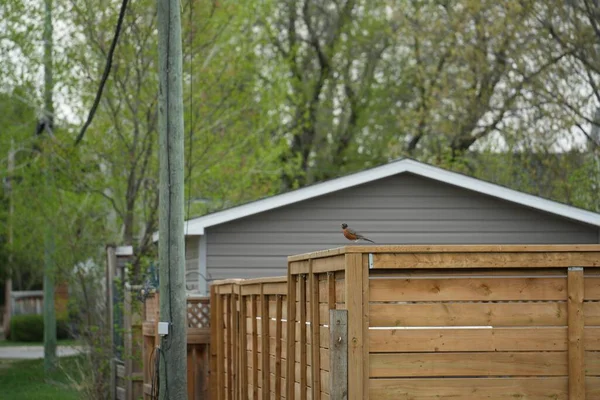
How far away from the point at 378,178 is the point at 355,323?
12.0 meters

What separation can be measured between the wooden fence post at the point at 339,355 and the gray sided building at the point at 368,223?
12.1 m

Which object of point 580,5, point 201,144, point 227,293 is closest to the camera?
point 227,293

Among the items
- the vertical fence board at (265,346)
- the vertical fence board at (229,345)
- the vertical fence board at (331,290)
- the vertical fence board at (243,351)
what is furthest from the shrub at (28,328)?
the vertical fence board at (331,290)

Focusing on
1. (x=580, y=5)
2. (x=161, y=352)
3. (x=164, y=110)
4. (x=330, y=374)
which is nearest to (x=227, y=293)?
(x=161, y=352)

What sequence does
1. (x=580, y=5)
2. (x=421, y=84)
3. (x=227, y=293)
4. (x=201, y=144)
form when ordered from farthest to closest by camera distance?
(x=421, y=84) → (x=580, y=5) → (x=201, y=144) → (x=227, y=293)

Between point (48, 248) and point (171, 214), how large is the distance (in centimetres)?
1353

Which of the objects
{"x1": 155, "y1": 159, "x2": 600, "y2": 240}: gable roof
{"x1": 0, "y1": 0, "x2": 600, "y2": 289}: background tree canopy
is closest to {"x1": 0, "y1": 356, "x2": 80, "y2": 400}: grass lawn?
{"x1": 0, "y1": 0, "x2": 600, "y2": 289}: background tree canopy

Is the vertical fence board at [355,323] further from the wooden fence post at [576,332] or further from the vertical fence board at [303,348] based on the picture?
the vertical fence board at [303,348]

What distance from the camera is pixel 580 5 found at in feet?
82.2

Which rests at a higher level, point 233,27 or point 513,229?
point 233,27

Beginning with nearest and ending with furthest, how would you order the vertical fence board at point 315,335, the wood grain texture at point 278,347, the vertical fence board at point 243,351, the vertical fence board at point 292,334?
the vertical fence board at point 315,335, the vertical fence board at point 292,334, the wood grain texture at point 278,347, the vertical fence board at point 243,351

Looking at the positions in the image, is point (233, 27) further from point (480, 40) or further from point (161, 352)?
point (161, 352)

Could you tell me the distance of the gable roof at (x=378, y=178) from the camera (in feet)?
62.7

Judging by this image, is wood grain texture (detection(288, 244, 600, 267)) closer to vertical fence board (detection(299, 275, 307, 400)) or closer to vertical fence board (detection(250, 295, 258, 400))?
vertical fence board (detection(299, 275, 307, 400))
